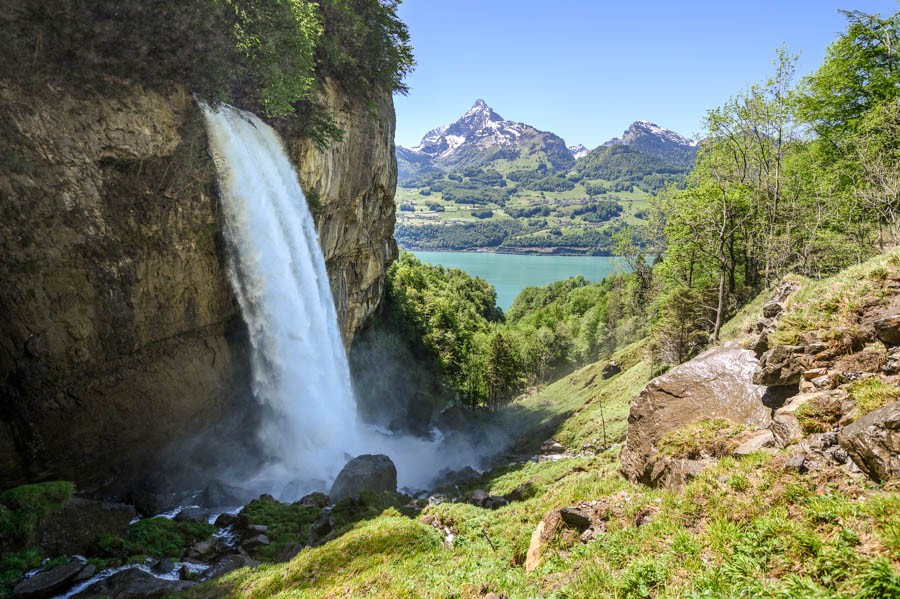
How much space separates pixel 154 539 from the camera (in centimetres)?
1234

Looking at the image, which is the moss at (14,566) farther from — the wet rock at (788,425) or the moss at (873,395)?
the moss at (873,395)

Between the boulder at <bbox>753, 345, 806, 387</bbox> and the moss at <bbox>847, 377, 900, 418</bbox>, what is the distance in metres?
1.45

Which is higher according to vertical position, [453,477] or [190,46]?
[190,46]

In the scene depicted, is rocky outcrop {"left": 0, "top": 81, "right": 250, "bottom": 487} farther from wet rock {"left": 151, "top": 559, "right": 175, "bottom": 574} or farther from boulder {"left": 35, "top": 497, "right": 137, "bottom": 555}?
wet rock {"left": 151, "top": 559, "right": 175, "bottom": 574}

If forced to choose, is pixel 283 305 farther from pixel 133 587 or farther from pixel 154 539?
pixel 133 587

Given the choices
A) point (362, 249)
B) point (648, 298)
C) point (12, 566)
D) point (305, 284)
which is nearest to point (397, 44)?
point (362, 249)

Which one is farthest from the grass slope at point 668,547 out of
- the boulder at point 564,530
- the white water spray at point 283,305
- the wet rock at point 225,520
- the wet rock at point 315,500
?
the white water spray at point 283,305

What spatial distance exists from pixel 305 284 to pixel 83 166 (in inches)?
373

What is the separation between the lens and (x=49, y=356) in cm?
1316

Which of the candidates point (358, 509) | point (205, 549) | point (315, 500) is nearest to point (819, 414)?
point (358, 509)

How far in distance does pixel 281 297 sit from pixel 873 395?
1902 cm

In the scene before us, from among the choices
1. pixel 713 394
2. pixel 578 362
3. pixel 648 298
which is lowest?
pixel 578 362

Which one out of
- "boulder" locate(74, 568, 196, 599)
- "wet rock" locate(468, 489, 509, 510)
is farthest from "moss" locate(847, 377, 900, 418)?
"boulder" locate(74, 568, 196, 599)

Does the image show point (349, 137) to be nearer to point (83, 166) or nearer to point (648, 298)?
point (83, 166)
